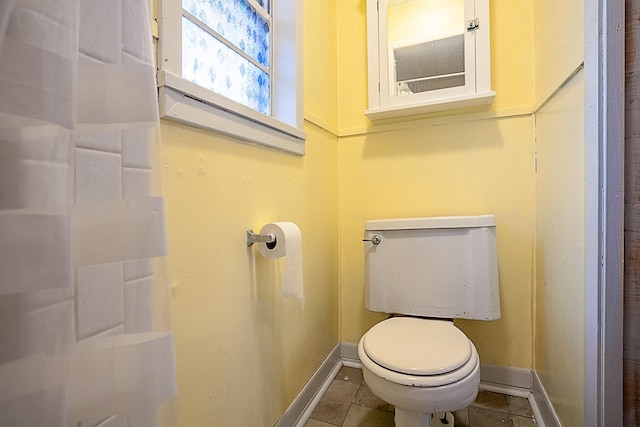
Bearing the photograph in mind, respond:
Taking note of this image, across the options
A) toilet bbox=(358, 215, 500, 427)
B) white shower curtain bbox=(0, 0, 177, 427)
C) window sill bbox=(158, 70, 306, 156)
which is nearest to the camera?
white shower curtain bbox=(0, 0, 177, 427)

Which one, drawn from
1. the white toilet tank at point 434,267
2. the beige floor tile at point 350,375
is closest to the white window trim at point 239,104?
the white toilet tank at point 434,267

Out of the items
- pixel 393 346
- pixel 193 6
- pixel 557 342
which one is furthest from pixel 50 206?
pixel 557 342

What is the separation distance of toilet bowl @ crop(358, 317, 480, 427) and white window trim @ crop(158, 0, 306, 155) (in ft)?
2.50

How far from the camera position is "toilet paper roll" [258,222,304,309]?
3.08ft

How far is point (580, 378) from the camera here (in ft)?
2.84

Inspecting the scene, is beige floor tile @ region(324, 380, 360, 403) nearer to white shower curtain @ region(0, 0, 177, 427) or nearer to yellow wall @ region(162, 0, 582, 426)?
yellow wall @ region(162, 0, 582, 426)

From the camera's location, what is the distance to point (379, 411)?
1.27m

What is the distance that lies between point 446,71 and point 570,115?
0.61m

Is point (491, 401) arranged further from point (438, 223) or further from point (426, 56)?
point (426, 56)

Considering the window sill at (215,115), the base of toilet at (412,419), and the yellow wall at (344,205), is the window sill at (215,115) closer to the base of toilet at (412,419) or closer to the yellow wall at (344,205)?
the yellow wall at (344,205)

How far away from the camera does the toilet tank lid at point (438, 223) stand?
1.25m

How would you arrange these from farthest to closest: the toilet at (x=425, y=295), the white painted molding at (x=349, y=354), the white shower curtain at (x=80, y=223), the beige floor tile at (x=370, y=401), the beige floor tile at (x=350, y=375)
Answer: the white painted molding at (x=349, y=354) → the beige floor tile at (x=350, y=375) → the beige floor tile at (x=370, y=401) → the toilet at (x=425, y=295) → the white shower curtain at (x=80, y=223)

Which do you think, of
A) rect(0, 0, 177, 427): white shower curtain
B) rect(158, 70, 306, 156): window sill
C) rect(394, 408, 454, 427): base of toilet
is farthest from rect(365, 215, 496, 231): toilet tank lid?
rect(0, 0, 177, 427): white shower curtain

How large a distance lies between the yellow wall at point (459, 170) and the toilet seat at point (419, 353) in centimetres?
47
